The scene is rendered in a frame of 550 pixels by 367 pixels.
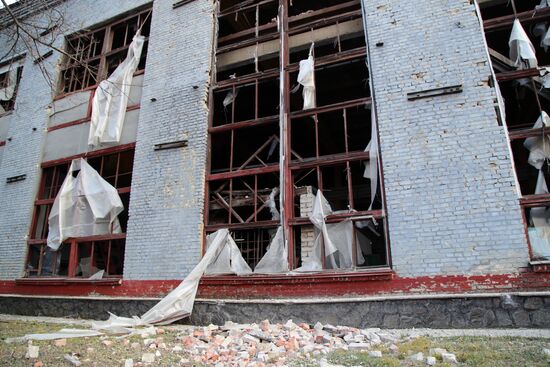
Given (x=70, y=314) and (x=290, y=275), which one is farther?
(x=70, y=314)

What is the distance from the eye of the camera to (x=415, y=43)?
21.6 ft

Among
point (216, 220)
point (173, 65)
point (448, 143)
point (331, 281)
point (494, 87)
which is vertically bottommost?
point (331, 281)

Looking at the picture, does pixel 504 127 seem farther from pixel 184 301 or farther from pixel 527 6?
pixel 184 301

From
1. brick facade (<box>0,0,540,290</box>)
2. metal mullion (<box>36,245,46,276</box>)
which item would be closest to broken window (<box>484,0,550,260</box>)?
brick facade (<box>0,0,540,290</box>)

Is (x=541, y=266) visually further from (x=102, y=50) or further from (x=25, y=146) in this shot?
(x=25, y=146)

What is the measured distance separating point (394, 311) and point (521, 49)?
4.68 m

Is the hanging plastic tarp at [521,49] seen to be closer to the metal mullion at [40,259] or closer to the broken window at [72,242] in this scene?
the broken window at [72,242]

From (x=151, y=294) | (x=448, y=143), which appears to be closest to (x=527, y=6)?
(x=448, y=143)

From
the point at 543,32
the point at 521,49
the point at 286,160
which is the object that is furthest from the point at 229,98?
the point at 543,32

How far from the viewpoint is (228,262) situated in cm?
688

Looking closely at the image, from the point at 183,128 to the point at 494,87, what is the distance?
19.5 feet

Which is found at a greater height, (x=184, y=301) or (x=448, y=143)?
(x=448, y=143)

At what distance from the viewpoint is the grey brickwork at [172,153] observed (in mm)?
7324

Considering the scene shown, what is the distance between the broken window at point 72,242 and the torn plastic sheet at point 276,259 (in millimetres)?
3869
